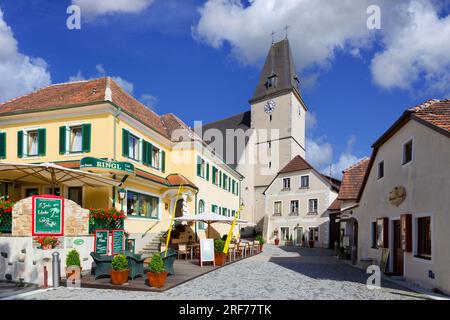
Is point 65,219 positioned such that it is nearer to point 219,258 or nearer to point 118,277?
point 118,277

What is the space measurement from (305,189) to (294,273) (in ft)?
79.6

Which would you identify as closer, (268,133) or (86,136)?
(86,136)

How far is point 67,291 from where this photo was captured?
9.73 meters

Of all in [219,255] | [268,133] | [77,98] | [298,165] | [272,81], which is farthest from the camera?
[272,81]

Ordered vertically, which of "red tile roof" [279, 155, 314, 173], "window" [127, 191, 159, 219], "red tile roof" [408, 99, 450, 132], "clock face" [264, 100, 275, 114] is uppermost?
"clock face" [264, 100, 275, 114]

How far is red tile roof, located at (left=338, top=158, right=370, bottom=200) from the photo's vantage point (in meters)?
21.9

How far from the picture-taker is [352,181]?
22.3 meters

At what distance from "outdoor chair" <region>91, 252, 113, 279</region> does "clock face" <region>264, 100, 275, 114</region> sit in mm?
42816

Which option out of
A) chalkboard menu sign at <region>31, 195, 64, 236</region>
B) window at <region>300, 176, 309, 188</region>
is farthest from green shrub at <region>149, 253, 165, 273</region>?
window at <region>300, 176, 309, 188</region>

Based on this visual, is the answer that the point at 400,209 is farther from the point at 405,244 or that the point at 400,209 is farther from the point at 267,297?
the point at 267,297

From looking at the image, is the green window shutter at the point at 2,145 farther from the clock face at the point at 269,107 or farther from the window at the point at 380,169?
the clock face at the point at 269,107

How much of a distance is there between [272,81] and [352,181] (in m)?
33.8

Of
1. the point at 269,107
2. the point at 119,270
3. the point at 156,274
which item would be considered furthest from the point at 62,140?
the point at 269,107

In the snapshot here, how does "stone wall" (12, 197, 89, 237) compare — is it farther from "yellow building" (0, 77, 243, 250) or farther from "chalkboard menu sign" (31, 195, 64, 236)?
"yellow building" (0, 77, 243, 250)
